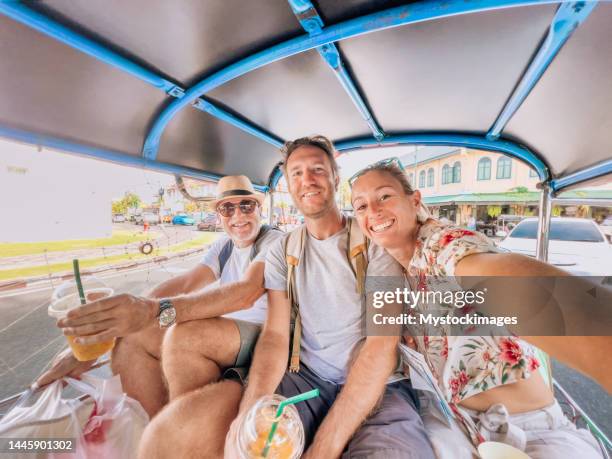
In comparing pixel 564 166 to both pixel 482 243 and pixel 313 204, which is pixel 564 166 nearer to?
pixel 482 243

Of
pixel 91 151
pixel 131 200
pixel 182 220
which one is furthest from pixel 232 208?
pixel 91 151

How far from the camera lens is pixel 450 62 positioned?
1289 millimetres

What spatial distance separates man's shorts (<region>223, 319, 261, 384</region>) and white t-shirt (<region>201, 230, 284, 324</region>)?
0.19 meters

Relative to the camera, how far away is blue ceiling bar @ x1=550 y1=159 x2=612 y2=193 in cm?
157

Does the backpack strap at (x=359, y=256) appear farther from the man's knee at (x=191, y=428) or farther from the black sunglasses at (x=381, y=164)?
the man's knee at (x=191, y=428)

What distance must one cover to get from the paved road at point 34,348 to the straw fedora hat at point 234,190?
106 cm

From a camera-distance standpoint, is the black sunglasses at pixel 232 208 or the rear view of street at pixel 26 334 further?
the black sunglasses at pixel 232 208

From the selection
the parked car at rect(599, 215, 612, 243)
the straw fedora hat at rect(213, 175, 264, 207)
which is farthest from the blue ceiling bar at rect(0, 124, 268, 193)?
the parked car at rect(599, 215, 612, 243)

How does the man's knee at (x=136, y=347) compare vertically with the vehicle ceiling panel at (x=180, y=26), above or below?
below

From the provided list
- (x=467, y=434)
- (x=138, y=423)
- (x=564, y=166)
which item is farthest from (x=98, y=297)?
(x=564, y=166)

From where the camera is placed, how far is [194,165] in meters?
2.41

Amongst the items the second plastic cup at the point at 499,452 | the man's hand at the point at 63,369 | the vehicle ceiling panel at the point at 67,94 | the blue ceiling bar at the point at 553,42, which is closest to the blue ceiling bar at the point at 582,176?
the blue ceiling bar at the point at 553,42

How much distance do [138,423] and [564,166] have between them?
11.5ft

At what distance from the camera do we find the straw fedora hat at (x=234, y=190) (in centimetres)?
235
